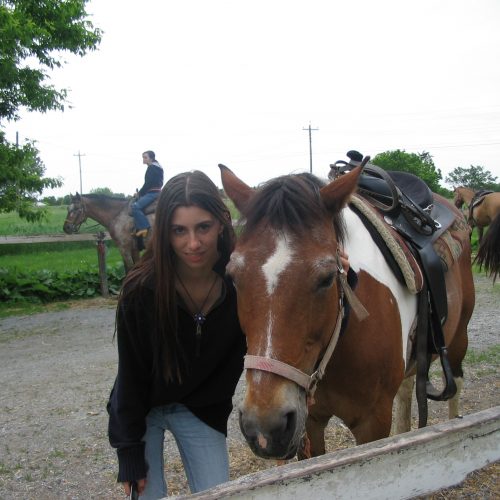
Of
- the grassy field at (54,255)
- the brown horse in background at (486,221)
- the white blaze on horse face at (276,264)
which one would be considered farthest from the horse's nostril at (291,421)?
the grassy field at (54,255)

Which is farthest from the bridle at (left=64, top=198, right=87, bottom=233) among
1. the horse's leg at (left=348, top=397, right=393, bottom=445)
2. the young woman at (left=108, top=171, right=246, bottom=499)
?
the horse's leg at (left=348, top=397, right=393, bottom=445)

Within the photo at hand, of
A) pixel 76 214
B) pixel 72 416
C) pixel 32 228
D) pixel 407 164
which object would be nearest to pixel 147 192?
pixel 76 214

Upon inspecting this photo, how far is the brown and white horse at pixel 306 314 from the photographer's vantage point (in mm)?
1576

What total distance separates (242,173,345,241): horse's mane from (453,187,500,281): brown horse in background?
3823 millimetres

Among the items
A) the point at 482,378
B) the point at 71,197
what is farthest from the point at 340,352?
the point at 71,197

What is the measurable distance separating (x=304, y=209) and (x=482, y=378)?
424 cm

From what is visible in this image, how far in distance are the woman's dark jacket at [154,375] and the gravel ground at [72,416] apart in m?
1.31

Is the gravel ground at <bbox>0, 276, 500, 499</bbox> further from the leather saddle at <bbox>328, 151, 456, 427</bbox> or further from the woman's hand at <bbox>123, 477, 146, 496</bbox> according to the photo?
the woman's hand at <bbox>123, 477, 146, 496</bbox>

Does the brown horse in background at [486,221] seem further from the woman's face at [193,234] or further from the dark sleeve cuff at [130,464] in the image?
the dark sleeve cuff at [130,464]

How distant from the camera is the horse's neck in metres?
10.6

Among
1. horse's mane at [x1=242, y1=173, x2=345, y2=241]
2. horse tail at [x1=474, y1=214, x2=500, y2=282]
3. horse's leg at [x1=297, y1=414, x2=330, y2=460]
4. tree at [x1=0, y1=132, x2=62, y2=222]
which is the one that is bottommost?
horse's leg at [x1=297, y1=414, x2=330, y2=460]

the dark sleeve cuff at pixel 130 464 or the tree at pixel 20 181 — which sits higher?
the tree at pixel 20 181

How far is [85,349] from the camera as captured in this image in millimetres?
6523

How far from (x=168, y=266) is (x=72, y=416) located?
3018 millimetres
